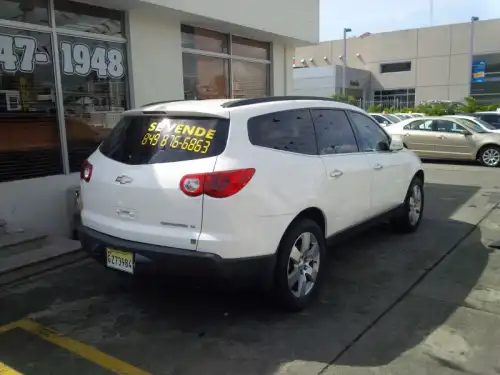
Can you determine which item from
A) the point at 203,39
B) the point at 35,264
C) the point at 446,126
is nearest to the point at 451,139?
the point at 446,126

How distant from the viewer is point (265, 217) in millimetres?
3512

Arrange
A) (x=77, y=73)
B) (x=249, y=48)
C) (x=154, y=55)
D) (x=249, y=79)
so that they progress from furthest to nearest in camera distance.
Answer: (x=249, y=79), (x=249, y=48), (x=154, y=55), (x=77, y=73)

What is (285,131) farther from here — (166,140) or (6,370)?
(6,370)

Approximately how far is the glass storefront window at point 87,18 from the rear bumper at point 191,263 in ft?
14.4

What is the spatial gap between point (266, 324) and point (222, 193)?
1.20m

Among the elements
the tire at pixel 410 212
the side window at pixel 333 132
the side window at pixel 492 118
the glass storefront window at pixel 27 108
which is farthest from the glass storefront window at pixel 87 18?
the side window at pixel 492 118

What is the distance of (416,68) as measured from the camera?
50.0 m

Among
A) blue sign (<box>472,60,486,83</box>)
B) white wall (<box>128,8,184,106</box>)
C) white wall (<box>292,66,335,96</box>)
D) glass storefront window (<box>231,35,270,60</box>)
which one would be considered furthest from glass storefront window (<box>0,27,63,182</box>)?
blue sign (<box>472,60,486,83</box>)

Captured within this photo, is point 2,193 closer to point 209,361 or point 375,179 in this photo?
point 209,361

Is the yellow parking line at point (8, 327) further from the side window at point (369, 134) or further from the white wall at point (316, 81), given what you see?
the white wall at point (316, 81)

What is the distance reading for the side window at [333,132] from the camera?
175 inches

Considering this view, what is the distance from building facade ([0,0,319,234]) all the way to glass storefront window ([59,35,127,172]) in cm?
2

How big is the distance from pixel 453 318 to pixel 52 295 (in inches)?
143

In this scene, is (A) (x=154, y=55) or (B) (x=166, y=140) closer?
(B) (x=166, y=140)
